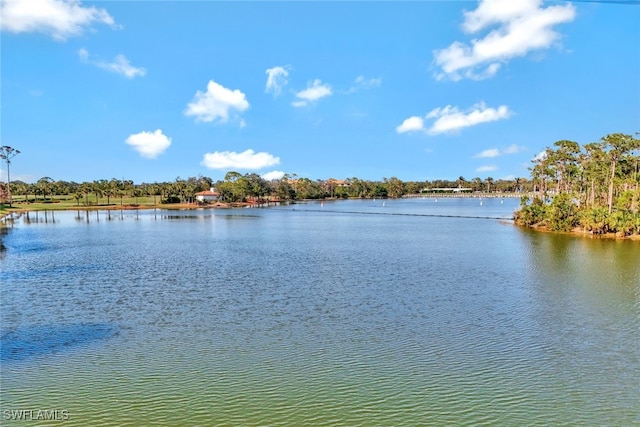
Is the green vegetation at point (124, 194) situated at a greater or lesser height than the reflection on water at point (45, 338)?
greater

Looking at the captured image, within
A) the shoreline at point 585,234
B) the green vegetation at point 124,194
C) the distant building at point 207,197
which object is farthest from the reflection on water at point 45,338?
the distant building at point 207,197

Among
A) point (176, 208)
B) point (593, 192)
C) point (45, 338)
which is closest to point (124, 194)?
point (176, 208)

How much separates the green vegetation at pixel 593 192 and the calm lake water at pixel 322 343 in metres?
16.6

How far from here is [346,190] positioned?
19275 cm

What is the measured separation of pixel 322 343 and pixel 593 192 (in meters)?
49.0

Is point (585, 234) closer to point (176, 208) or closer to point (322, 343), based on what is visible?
point (322, 343)

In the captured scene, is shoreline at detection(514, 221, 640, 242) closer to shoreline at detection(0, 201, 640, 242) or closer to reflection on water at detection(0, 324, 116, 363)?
shoreline at detection(0, 201, 640, 242)

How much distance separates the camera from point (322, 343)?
1312 cm

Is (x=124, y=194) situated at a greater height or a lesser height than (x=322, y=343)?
greater

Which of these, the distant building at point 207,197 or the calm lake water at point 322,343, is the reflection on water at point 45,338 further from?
the distant building at point 207,197

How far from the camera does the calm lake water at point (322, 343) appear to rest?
943cm

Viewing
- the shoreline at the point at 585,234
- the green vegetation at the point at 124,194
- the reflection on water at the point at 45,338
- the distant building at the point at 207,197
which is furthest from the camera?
the distant building at the point at 207,197

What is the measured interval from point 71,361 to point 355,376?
7198 mm

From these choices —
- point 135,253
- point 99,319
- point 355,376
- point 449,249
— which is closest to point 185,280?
point 99,319
